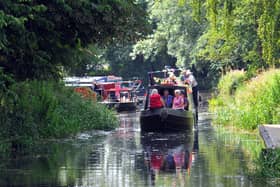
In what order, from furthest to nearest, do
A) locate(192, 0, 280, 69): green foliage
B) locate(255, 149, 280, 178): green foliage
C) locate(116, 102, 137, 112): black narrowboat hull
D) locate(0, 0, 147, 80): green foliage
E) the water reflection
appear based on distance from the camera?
locate(116, 102, 137, 112): black narrowboat hull → locate(0, 0, 147, 80): green foliage → the water reflection → locate(192, 0, 280, 69): green foliage → locate(255, 149, 280, 178): green foliage

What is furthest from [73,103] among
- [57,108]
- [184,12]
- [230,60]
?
[184,12]

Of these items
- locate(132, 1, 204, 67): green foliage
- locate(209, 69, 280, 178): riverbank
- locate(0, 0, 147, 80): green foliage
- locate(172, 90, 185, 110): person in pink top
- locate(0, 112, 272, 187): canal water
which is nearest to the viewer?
locate(0, 112, 272, 187): canal water

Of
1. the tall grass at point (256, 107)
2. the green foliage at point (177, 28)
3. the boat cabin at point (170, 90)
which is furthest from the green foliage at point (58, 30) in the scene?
the green foliage at point (177, 28)

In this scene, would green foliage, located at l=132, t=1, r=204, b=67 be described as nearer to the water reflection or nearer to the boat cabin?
the boat cabin

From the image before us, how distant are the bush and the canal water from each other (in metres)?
0.55

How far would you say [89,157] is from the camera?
2045 cm

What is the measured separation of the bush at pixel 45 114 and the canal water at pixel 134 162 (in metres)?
0.55

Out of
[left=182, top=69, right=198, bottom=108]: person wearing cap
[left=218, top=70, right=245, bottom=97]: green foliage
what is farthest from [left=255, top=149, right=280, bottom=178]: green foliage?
[left=218, top=70, right=245, bottom=97]: green foliage

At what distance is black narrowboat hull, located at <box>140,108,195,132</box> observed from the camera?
28.5 m

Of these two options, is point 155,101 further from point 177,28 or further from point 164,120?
point 177,28

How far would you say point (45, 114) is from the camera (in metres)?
24.6

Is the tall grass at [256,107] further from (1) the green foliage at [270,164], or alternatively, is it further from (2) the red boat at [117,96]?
(2) the red boat at [117,96]

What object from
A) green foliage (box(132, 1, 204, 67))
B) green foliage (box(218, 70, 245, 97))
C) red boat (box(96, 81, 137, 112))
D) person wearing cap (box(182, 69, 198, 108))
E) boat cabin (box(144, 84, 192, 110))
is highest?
green foliage (box(132, 1, 204, 67))

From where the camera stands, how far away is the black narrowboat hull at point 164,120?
28516 millimetres
